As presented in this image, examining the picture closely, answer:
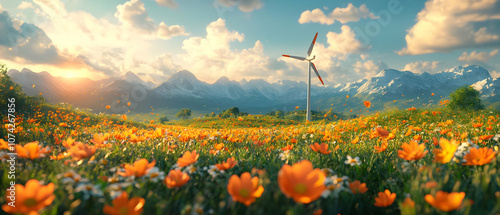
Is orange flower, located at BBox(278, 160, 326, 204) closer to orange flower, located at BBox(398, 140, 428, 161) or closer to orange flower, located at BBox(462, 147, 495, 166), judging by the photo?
orange flower, located at BBox(398, 140, 428, 161)

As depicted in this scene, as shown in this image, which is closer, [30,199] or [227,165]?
[30,199]

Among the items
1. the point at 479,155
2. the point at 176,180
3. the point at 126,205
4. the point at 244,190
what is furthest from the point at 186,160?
the point at 479,155

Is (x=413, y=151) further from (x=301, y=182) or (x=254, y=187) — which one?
(x=254, y=187)

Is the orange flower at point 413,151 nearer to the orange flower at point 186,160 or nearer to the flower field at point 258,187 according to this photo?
the flower field at point 258,187

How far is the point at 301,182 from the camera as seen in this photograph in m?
1.25

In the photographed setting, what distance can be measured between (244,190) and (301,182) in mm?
320

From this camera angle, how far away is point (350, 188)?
1981mm

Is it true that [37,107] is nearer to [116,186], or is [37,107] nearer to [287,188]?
[116,186]

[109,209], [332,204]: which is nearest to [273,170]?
[332,204]

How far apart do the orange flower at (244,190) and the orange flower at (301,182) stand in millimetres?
168

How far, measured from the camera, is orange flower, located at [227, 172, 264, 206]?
1275 millimetres

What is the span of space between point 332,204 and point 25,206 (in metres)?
1.77

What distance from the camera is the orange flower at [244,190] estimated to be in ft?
4.18

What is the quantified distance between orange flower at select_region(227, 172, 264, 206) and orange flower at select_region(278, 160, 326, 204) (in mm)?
168
